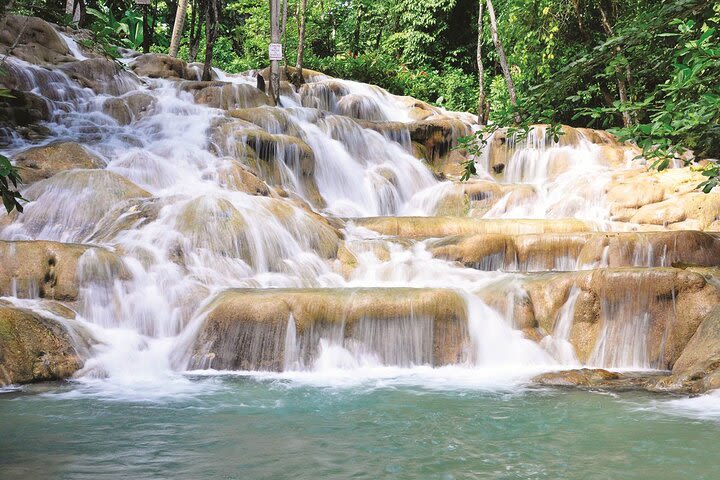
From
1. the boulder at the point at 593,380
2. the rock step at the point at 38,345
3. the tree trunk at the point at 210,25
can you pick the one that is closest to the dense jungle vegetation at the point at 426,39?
the tree trunk at the point at 210,25

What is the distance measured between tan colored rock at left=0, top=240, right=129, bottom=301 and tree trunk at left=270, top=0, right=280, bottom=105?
32.4ft

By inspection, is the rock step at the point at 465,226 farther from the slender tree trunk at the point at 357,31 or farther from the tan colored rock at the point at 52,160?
the slender tree trunk at the point at 357,31

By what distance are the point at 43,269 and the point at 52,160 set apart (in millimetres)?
4553

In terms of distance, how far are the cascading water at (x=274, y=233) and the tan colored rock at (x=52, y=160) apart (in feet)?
1.29

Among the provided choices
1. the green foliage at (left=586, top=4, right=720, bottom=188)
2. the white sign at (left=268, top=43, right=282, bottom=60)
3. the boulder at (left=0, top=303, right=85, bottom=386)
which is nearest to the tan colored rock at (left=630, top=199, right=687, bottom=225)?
the green foliage at (left=586, top=4, right=720, bottom=188)

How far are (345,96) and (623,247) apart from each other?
1217 centimetres

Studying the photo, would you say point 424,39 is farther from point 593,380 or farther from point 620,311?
point 593,380

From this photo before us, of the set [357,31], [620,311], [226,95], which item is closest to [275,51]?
[226,95]

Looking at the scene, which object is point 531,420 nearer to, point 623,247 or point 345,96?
point 623,247

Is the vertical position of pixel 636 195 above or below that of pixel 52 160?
below

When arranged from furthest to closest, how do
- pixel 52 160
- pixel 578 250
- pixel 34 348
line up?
1. pixel 52 160
2. pixel 578 250
3. pixel 34 348

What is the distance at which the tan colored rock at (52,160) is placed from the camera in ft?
35.6

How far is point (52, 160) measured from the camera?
1140cm

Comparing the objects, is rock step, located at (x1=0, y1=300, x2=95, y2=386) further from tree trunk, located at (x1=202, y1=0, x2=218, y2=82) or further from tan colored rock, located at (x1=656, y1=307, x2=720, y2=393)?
tree trunk, located at (x1=202, y1=0, x2=218, y2=82)
